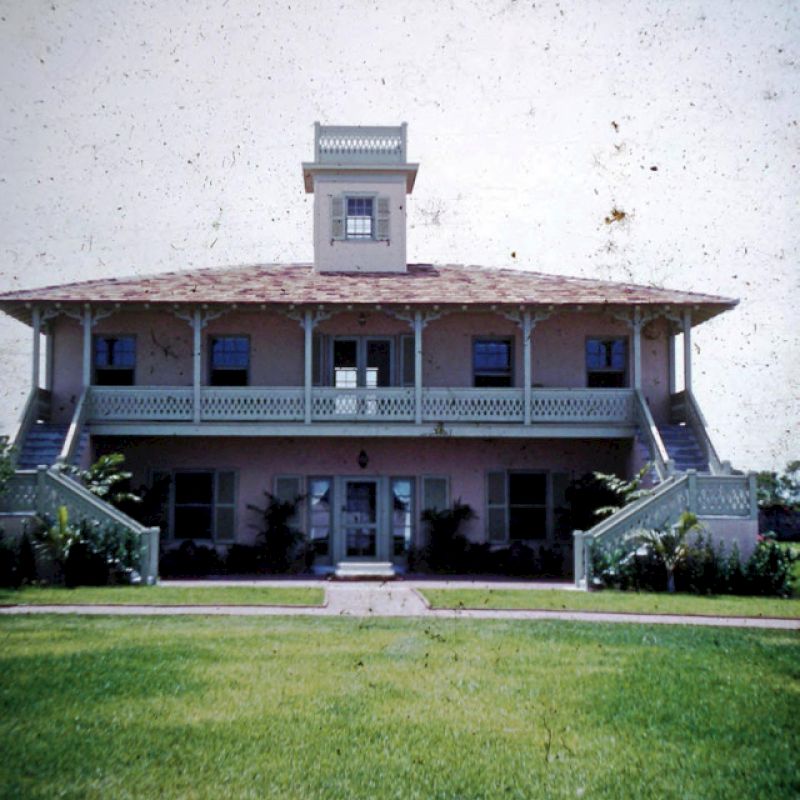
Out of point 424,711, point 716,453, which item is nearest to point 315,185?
point 716,453

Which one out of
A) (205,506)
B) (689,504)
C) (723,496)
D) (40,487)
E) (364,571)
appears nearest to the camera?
(40,487)

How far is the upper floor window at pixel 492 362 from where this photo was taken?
25.6 metres

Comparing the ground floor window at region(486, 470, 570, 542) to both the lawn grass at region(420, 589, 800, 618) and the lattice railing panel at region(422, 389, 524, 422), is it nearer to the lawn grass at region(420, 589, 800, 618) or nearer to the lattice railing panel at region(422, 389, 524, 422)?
the lattice railing panel at region(422, 389, 524, 422)

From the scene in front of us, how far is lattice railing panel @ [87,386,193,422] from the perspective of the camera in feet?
77.7

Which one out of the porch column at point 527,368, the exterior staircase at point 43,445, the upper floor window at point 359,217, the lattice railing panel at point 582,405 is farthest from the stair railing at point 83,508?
the upper floor window at point 359,217

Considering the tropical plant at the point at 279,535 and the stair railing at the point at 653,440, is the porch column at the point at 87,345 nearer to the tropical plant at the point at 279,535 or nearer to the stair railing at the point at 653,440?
the tropical plant at the point at 279,535

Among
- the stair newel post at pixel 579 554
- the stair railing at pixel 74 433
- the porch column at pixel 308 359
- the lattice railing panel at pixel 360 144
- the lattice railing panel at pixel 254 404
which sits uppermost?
the lattice railing panel at pixel 360 144

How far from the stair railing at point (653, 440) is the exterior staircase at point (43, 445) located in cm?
1290

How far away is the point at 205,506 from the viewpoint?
2473cm

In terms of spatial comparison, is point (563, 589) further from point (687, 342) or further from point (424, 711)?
point (424, 711)

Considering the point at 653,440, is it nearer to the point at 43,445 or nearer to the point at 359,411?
the point at 359,411

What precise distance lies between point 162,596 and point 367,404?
872cm

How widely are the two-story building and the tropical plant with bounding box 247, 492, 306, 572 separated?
1.16ft

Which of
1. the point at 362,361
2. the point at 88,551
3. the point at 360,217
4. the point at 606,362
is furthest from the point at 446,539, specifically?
the point at 360,217
